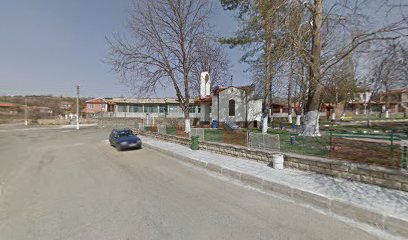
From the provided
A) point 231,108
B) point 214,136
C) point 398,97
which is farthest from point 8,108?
point 398,97

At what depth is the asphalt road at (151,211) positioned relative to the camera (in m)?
4.00

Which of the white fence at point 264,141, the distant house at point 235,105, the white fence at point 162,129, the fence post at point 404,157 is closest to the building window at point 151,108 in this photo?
the distant house at point 235,105

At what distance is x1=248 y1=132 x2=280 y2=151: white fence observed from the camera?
28.7 ft

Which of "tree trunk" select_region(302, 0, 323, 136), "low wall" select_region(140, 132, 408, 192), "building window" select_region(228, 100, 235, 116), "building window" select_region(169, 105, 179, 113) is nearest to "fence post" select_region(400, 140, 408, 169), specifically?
"low wall" select_region(140, 132, 408, 192)

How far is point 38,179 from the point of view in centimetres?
810

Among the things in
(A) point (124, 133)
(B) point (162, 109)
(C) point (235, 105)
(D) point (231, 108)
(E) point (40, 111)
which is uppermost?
(E) point (40, 111)

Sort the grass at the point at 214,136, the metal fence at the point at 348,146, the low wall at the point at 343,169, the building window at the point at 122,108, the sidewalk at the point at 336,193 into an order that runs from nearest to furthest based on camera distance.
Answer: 1. the sidewalk at the point at 336,193
2. the low wall at the point at 343,169
3. the metal fence at the point at 348,146
4. the grass at the point at 214,136
5. the building window at the point at 122,108

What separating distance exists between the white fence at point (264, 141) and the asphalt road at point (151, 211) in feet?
8.31

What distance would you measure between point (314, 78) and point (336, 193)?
746 centimetres

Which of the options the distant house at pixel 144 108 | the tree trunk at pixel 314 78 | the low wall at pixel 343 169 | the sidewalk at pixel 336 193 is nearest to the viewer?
the sidewalk at pixel 336 193

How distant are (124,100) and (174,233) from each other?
4539cm

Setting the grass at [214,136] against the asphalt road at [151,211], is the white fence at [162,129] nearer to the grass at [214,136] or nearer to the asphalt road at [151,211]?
the grass at [214,136]

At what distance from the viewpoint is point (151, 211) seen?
4.95m

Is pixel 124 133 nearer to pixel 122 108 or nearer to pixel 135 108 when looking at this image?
pixel 135 108
